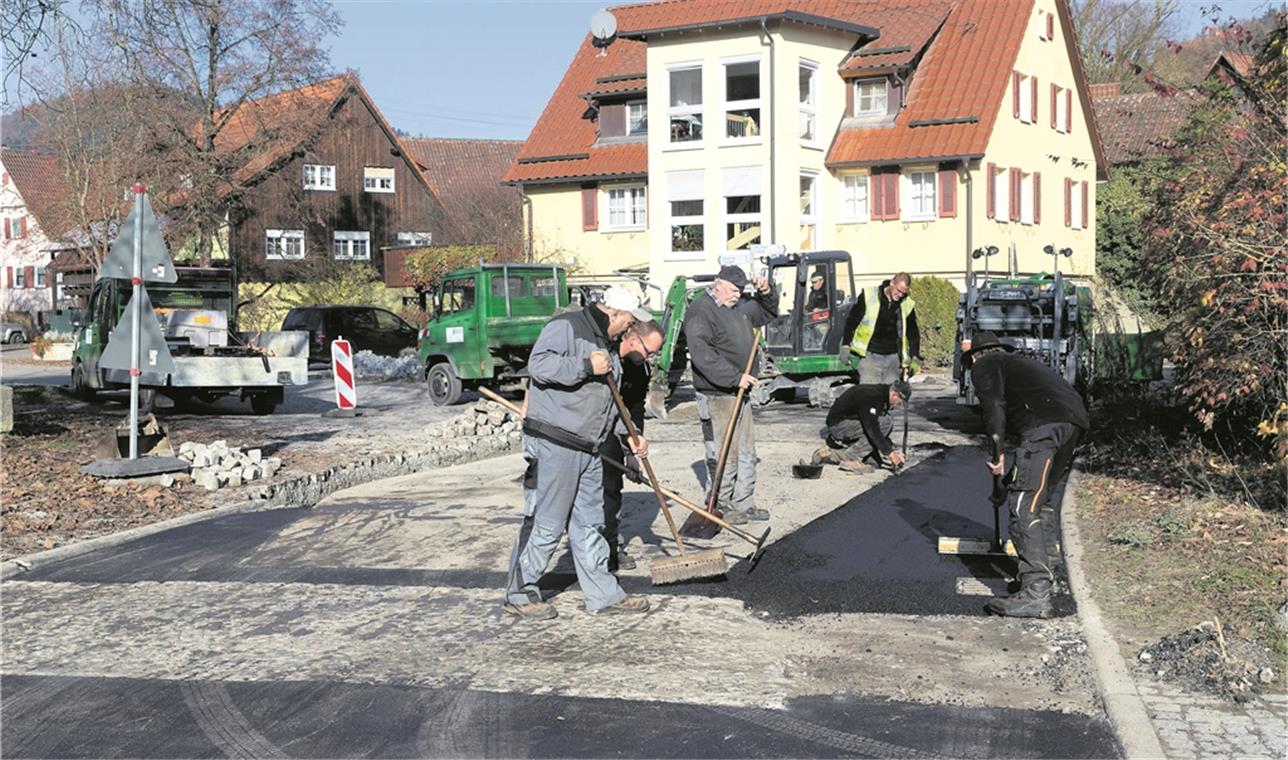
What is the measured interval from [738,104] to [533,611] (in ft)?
91.3

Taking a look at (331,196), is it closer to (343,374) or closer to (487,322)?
(487,322)

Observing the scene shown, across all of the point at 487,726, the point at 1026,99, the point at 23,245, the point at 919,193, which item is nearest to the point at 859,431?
the point at 487,726

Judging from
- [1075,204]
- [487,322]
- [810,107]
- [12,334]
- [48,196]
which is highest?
[810,107]

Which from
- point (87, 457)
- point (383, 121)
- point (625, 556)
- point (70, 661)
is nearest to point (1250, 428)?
point (625, 556)

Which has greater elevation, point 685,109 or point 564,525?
point 685,109

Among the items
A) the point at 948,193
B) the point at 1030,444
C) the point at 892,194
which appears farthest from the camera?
the point at 892,194

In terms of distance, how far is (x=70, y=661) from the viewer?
7355 millimetres

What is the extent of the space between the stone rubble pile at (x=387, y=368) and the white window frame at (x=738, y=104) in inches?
394

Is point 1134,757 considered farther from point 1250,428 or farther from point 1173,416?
point 1173,416

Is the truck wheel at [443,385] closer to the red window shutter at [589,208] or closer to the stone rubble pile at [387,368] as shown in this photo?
the stone rubble pile at [387,368]

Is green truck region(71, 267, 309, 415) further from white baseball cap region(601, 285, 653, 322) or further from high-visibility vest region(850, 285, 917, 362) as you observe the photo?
white baseball cap region(601, 285, 653, 322)

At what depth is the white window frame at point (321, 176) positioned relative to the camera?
54.0 meters

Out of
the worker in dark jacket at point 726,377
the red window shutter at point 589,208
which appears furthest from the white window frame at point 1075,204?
the worker in dark jacket at point 726,377

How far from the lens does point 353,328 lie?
118ft
